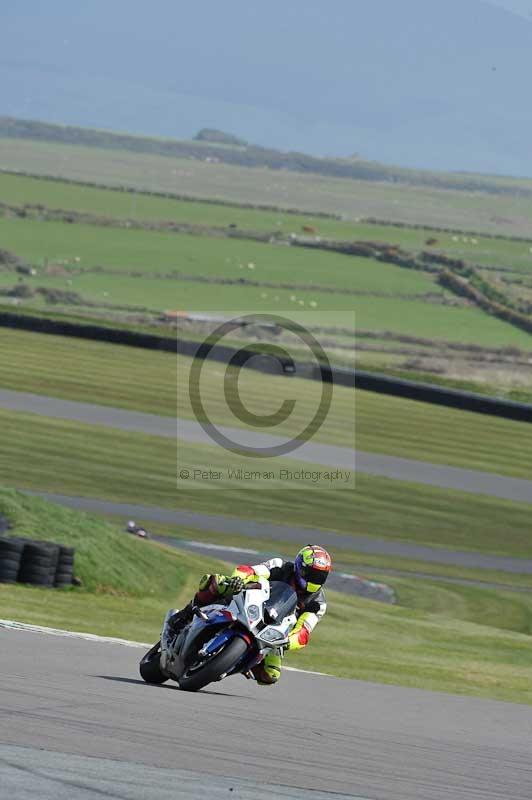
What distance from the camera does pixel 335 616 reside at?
23125 millimetres

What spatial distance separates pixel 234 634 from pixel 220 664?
0.79 ft

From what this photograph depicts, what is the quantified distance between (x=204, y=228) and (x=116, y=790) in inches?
4905

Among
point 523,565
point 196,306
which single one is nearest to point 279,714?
point 523,565

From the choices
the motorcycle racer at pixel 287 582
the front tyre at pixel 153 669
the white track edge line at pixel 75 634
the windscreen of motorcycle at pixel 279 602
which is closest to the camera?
the windscreen of motorcycle at pixel 279 602

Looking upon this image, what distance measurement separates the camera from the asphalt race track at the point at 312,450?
39719mm

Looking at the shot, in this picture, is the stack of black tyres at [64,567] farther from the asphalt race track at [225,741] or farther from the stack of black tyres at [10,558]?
the asphalt race track at [225,741]

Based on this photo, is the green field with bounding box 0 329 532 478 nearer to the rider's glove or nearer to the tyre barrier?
the tyre barrier

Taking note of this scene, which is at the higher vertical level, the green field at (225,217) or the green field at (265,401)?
the green field at (225,217)

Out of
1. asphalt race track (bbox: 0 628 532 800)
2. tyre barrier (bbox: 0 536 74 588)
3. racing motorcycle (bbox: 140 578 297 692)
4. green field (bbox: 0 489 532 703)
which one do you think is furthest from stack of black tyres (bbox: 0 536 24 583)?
racing motorcycle (bbox: 140 578 297 692)

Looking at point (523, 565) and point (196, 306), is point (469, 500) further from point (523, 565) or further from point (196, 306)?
point (196, 306)

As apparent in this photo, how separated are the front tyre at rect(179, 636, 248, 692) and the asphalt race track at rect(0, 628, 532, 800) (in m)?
0.18

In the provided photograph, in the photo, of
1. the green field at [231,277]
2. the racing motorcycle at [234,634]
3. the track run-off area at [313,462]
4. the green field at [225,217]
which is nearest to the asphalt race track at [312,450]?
the track run-off area at [313,462]

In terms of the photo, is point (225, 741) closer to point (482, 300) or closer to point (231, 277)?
point (482, 300)

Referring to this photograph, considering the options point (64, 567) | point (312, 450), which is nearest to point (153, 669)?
point (64, 567)
